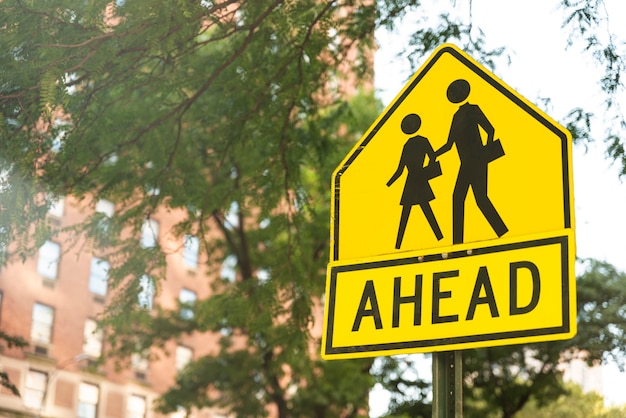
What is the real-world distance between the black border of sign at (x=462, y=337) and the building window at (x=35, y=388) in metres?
35.4

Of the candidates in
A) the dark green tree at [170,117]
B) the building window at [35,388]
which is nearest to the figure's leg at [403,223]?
the dark green tree at [170,117]

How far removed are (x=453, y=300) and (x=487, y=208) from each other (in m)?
0.28

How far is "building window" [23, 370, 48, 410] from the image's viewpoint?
120ft

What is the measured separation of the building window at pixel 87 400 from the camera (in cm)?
3883

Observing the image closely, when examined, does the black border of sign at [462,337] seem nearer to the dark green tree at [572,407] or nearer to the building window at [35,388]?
the dark green tree at [572,407]

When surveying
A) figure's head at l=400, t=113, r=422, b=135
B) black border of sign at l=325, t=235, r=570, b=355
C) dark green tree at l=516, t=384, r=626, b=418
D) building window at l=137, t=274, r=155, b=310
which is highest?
dark green tree at l=516, t=384, r=626, b=418

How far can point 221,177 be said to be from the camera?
13039 millimetres

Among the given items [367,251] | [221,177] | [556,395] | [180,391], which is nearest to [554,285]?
[367,251]

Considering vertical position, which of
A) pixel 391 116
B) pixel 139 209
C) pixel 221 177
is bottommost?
pixel 391 116

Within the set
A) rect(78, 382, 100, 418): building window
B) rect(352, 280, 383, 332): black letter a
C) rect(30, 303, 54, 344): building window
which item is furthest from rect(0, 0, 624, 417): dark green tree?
rect(78, 382, 100, 418): building window

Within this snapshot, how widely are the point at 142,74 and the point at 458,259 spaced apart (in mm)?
5301

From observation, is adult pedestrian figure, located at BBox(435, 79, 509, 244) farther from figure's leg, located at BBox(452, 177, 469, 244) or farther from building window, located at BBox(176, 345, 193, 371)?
building window, located at BBox(176, 345, 193, 371)

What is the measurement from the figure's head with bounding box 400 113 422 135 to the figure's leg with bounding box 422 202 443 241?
0.29 meters

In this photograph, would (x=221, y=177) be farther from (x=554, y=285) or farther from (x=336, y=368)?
(x=336, y=368)
